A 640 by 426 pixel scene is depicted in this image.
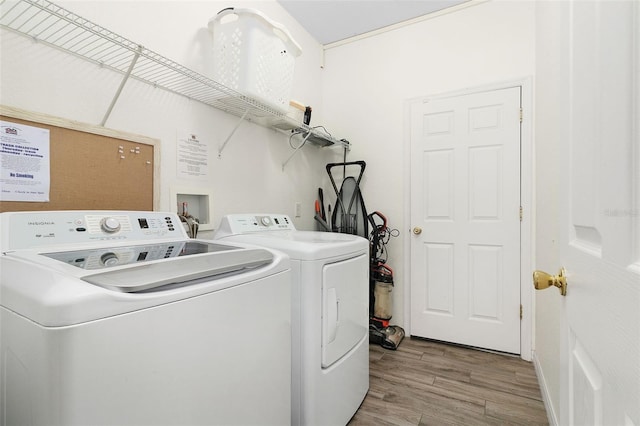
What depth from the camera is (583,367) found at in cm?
56

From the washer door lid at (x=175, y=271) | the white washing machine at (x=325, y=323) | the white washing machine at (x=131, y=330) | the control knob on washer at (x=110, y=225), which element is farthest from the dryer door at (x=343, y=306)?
the control knob on washer at (x=110, y=225)

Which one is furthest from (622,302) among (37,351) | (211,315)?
(37,351)

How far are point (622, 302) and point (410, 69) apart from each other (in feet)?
8.73

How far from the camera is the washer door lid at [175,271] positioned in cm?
64

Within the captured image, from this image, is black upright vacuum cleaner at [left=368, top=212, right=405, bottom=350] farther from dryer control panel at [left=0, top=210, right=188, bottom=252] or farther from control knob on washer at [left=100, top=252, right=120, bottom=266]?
control knob on washer at [left=100, top=252, right=120, bottom=266]

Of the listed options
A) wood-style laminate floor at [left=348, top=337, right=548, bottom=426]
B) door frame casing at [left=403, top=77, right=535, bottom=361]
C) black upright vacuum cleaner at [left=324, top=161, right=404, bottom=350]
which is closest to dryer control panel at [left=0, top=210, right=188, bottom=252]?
wood-style laminate floor at [left=348, top=337, right=548, bottom=426]

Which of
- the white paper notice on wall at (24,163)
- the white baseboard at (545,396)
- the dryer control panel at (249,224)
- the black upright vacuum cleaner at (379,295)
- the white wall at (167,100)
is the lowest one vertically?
the white baseboard at (545,396)

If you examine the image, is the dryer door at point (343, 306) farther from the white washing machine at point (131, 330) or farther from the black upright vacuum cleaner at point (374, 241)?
the black upright vacuum cleaner at point (374, 241)

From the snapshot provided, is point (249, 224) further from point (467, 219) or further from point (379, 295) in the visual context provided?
point (467, 219)

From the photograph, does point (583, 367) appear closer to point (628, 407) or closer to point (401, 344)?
point (628, 407)

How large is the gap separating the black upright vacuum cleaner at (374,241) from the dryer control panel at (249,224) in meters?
0.77

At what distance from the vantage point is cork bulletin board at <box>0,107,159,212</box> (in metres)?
1.10

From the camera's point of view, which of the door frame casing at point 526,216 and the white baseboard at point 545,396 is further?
the door frame casing at point 526,216

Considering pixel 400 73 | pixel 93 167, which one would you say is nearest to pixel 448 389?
pixel 93 167
